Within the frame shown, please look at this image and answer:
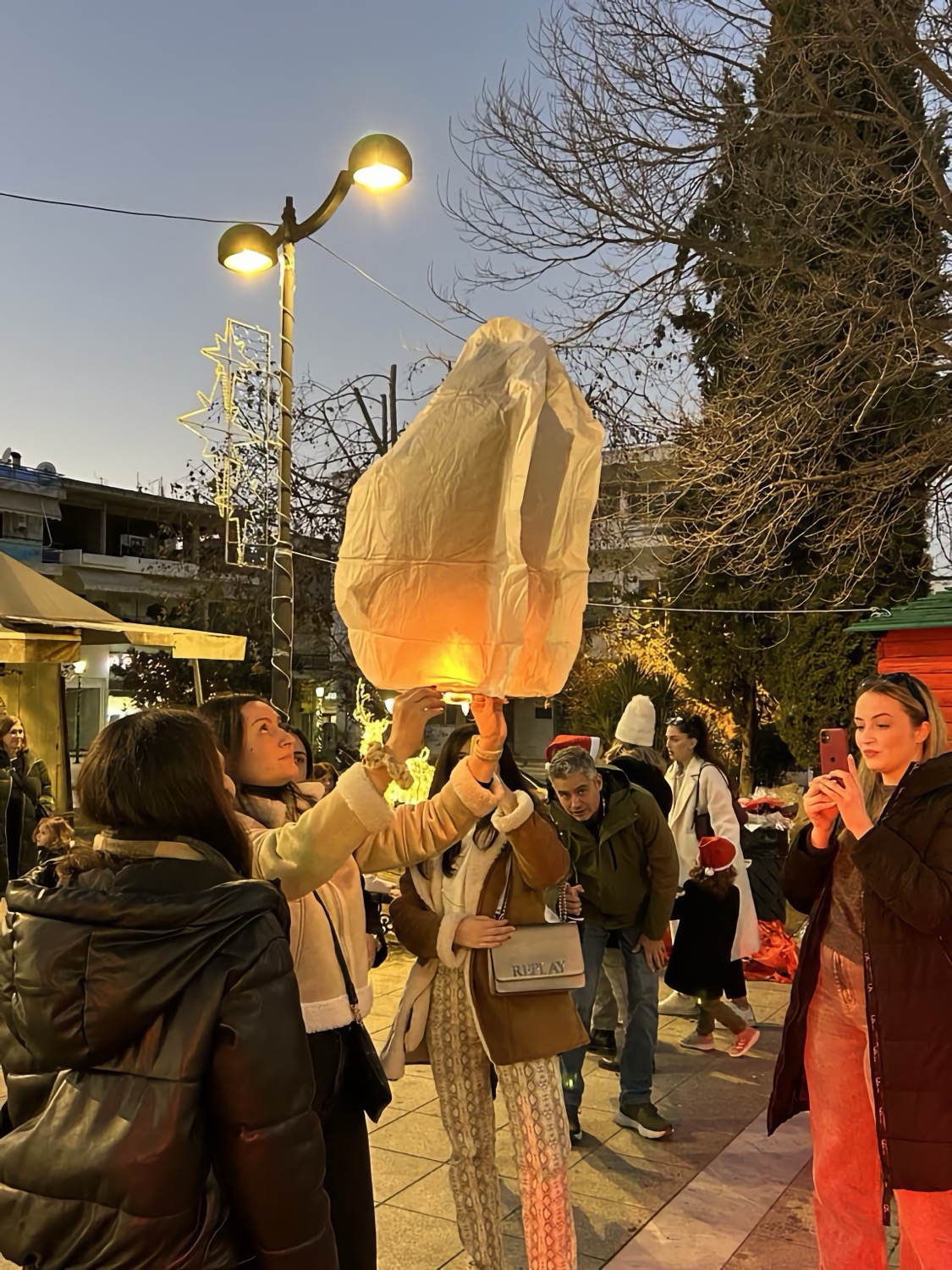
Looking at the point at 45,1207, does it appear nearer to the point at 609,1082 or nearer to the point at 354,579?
the point at 354,579

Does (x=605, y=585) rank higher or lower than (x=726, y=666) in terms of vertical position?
higher

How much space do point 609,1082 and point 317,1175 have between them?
3.96 metres

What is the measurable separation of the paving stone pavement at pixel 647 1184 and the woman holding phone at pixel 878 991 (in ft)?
2.72

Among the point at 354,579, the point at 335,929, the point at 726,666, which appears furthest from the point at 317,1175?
the point at 726,666

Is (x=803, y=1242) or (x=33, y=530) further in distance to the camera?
(x=33, y=530)

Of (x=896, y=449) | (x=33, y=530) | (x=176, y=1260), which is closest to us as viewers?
(x=176, y=1260)

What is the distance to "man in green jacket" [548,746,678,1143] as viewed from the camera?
470 centimetres

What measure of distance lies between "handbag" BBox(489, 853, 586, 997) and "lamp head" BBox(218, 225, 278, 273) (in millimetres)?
5165

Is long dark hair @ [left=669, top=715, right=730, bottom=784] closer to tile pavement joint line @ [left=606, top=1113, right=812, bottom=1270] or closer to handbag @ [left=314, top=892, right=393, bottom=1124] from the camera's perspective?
tile pavement joint line @ [left=606, top=1113, right=812, bottom=1270]

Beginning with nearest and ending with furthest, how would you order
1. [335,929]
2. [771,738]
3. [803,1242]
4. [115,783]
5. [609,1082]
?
[115,783] < [335,929] < [803,1242] < [609,1082] < [771,738]

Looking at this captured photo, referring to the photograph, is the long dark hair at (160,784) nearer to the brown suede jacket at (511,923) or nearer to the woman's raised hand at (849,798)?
the brown suede jacket at (511,923)

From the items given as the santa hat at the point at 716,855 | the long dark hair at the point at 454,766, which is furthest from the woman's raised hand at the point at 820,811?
the santa hat at the point at 716,855

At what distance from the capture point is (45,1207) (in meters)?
1.63

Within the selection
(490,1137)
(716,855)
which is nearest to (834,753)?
(490,1137)
